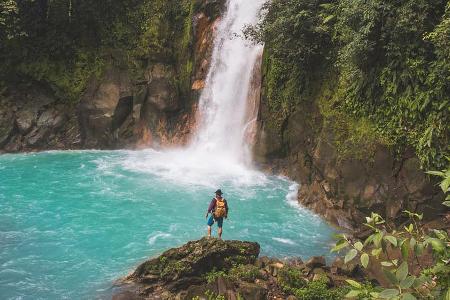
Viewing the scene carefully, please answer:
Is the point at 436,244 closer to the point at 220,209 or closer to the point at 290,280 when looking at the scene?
the point at 290,280

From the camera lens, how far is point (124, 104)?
24125 mm

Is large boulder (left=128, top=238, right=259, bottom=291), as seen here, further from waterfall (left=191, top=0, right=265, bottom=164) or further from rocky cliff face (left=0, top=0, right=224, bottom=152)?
rocky cliff face (left=0, top=0, right=224, bottom=152)

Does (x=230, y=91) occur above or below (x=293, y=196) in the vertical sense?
above

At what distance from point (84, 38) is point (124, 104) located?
14.9 feet

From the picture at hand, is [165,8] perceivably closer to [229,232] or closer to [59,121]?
[59,121]

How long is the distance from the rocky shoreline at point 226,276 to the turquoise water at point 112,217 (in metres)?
1.08

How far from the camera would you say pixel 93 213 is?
15516 mm

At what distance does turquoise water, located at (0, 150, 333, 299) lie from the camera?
450 inches

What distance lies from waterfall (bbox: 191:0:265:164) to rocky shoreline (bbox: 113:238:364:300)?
10060 millimetres

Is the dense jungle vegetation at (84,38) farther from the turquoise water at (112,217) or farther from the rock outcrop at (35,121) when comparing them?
the turquoise water at (112,217)

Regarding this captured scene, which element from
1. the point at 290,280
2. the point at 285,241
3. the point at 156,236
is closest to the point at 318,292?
the point at 290,280

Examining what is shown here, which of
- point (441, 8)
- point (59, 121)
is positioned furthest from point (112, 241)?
point (59, 121)

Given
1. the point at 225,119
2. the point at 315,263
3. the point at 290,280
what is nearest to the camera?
the point at 290,280

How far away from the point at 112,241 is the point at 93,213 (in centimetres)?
263
